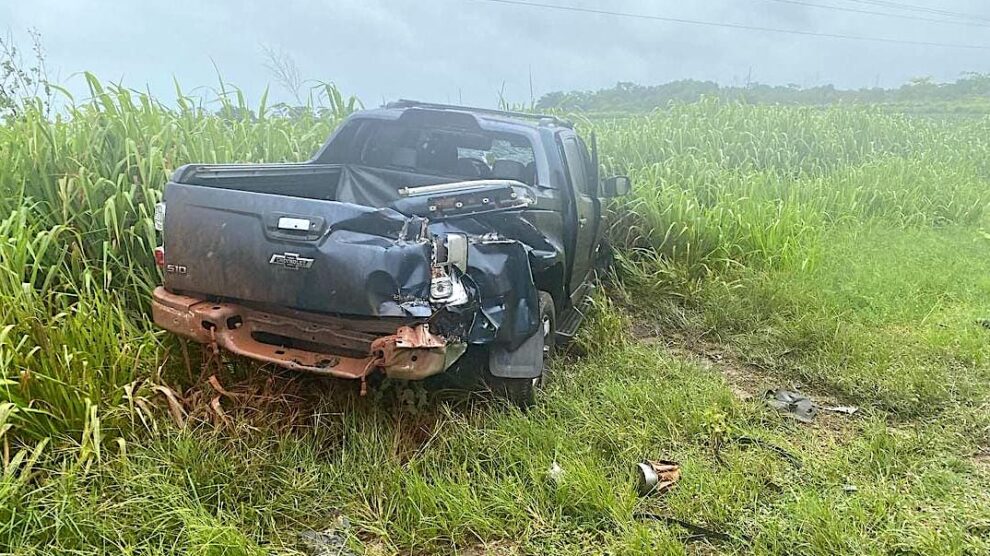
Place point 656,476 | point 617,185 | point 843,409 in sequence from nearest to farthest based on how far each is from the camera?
1. point 656,476
2. point 843,409
3. point 617,185

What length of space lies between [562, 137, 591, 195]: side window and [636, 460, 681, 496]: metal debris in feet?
6.39

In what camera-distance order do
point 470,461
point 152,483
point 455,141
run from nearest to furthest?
point 152,483
point 470,461
point 455,141

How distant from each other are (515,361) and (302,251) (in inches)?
46.5

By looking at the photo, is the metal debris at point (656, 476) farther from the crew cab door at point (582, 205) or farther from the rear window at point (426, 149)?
the rear window at point (426, 149)

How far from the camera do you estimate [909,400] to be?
11.9 feet

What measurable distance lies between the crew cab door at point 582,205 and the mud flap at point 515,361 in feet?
3.47

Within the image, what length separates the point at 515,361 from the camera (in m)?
3.30

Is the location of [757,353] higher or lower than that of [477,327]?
lower

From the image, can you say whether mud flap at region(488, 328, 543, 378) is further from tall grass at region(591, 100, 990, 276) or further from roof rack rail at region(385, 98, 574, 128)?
tall grass at region(591, 100, 990, 276)

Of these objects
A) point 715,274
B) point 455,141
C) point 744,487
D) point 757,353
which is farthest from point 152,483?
point 715,274

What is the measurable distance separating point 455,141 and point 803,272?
298 centimetres

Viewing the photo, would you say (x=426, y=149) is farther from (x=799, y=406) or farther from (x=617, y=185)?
(x=799, y=406)

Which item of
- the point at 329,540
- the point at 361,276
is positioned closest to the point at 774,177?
the point at 361,276

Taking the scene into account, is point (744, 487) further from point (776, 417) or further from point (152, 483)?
point (152, 483)
